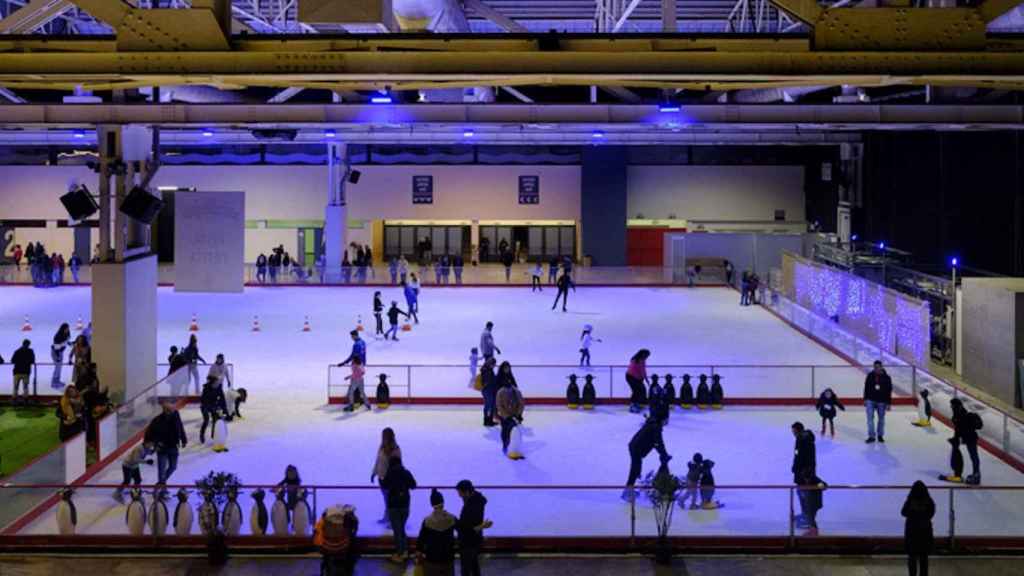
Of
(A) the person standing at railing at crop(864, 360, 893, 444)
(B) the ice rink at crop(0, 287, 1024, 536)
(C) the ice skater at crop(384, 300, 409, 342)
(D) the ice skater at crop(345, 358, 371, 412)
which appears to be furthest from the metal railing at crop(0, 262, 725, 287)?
Result: (A) the person standing at railing at crop(864, 360, 893, 444)

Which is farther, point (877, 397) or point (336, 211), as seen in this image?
point (336, 211)

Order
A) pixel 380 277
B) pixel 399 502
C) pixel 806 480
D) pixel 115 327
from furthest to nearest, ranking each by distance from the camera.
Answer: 1. pixel 380 277
2. pixel 115 327
3. pixel 806 480
4. pixel 399 502

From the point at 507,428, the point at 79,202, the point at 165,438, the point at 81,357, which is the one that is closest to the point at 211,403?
the point at 165,438

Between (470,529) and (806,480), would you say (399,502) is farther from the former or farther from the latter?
(806,480)

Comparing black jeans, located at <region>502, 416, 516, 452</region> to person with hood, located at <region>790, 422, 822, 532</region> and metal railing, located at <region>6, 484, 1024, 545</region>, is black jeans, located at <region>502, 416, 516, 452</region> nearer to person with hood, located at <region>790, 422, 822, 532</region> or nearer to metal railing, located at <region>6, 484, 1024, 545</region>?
metal railing, located at <region>6, 484, 1024, 545</region>

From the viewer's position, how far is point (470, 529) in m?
12.1

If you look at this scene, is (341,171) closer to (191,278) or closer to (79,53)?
(191,278)

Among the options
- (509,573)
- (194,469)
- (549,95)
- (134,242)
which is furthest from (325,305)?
(509,573)

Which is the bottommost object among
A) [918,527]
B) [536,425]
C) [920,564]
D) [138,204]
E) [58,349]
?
[920,564]

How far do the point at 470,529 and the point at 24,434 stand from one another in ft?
37.3

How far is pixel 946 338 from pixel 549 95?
12386mm

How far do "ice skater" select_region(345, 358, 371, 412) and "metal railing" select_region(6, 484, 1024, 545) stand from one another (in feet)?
26.7

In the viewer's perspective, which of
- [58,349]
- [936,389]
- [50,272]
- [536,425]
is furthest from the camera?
[50,272]

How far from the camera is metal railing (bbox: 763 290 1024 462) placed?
57.7 ft
